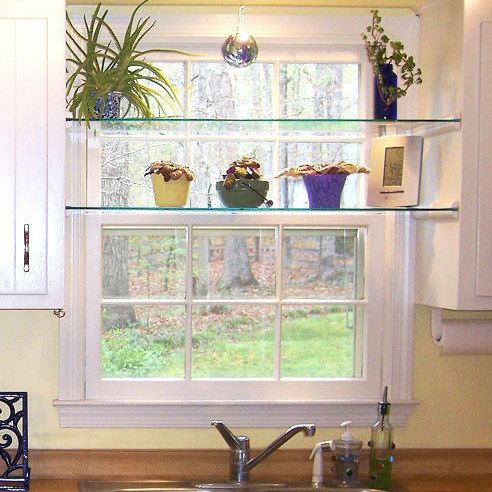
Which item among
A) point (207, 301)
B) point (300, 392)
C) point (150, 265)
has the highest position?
point (150, 265)

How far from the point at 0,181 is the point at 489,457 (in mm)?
1682

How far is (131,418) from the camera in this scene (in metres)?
2.94

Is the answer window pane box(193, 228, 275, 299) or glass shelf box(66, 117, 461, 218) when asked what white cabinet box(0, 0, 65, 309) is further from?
window pane box(193, 228, 275, 299)

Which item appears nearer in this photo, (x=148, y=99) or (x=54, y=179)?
(x=54, y=179)

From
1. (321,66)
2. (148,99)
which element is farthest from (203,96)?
(321,66)

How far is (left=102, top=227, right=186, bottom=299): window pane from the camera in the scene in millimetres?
2996

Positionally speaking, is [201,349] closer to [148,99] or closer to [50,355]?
[50,355]

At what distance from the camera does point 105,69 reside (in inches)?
110

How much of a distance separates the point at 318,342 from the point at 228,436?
1.47ft

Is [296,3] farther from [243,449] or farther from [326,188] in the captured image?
[243,449]

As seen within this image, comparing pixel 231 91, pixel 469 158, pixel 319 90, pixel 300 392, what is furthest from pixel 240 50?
pixel 300 392

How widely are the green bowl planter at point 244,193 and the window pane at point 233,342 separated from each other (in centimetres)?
42

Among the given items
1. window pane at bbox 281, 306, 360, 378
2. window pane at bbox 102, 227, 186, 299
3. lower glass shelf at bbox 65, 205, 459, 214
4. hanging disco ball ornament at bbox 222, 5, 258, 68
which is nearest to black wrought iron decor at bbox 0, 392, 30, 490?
window pane at bbox 102, 227, 186, 299

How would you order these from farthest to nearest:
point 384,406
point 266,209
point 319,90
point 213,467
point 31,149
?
1. point 319,90
2. point 213,467
3. point 384,406
4. point 266,209
5. point 31,149
